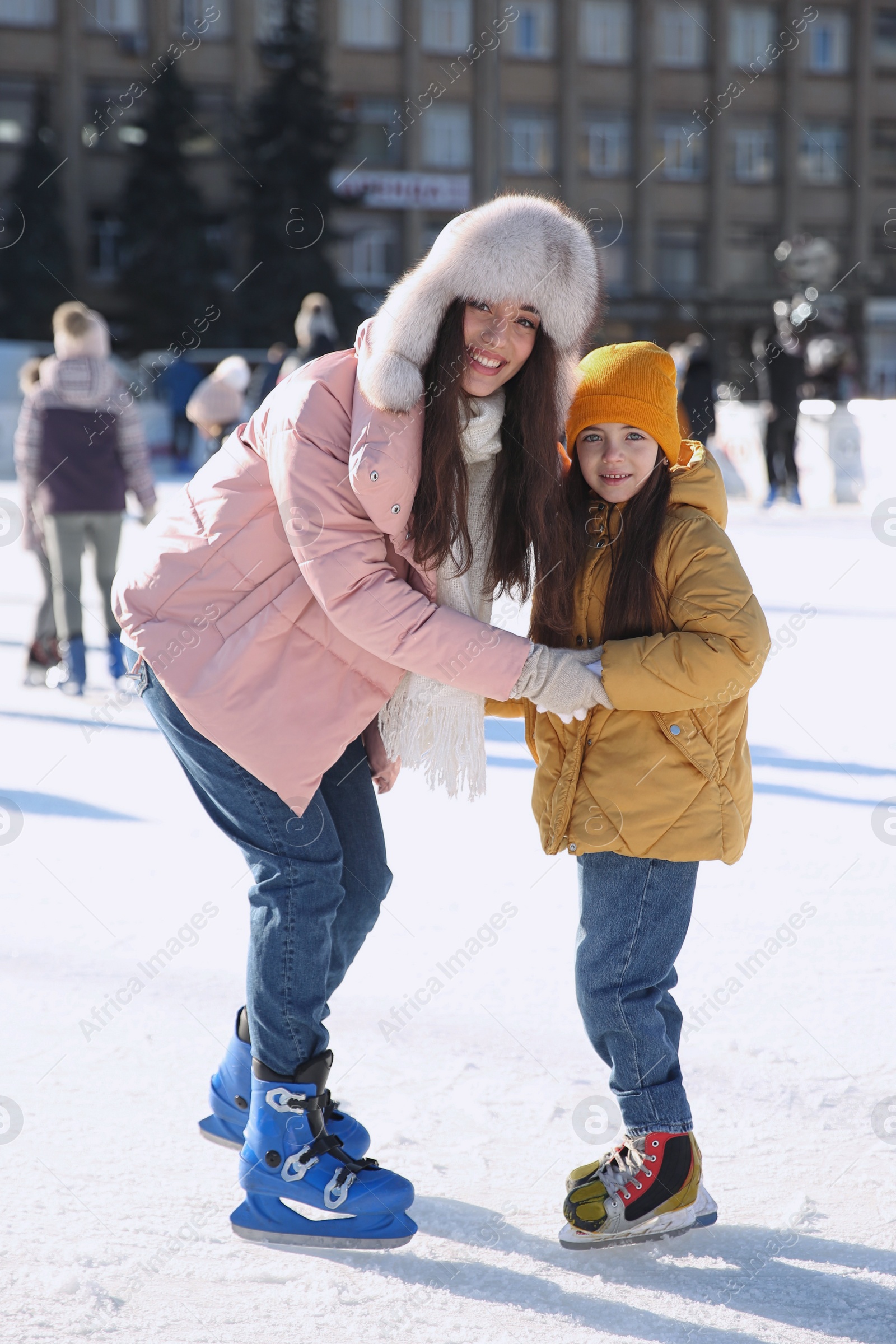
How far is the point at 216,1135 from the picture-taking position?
2.22 metres

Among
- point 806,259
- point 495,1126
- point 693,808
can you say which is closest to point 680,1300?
point 495,1126

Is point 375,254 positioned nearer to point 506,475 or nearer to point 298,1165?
point 506,475

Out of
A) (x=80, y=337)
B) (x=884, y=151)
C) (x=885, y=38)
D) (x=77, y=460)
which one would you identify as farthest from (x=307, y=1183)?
(x=885, y=38)

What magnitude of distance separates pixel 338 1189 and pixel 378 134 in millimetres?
39279

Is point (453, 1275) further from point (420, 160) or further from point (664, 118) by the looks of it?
point (664, 118)

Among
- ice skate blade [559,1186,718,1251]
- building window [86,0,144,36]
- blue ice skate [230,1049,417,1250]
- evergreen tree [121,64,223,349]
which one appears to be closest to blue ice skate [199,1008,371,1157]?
blue ice skate [230,1049,417,1250]

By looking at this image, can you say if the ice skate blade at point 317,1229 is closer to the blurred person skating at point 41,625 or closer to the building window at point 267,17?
the blurred person skating at point 41,625

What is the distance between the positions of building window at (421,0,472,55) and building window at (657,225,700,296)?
7.89m

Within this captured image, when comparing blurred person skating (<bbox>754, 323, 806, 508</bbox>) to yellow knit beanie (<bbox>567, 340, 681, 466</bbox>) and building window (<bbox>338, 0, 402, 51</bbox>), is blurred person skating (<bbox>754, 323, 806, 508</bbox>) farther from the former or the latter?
building window (<bbox>338, 0, 402, 51</bbox>)

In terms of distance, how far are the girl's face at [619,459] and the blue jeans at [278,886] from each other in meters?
0.61

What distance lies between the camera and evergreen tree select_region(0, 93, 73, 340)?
103 ft

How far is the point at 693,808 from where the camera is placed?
197 cm

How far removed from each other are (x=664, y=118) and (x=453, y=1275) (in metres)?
41.8

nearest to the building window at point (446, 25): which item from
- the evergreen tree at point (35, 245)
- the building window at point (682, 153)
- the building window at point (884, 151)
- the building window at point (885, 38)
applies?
the building window at point (682, 153)
